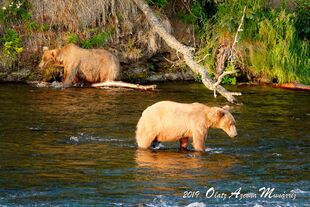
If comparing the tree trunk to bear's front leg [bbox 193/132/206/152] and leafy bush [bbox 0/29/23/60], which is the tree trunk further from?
bear's front leg [bbox 193/132/206/152]

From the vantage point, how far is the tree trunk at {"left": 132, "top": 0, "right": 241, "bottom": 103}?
2133 centimetres

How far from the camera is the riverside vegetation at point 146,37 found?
24812 mm

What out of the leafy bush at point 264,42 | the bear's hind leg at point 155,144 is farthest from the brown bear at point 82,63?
the bear's hind leg at point 155,144

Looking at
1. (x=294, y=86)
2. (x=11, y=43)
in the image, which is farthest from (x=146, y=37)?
(x=294, y=86)

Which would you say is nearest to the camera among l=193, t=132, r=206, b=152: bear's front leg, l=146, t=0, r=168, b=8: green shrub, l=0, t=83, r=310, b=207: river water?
l=0, t=83, r=310, b=207: river water

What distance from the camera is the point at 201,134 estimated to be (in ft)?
49.8

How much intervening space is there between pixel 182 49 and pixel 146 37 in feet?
10.4

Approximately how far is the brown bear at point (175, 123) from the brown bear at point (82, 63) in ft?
29.7

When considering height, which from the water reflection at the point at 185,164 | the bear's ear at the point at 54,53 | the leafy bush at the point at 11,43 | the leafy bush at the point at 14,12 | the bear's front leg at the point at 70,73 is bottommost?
the water reflection at the point at 185,164

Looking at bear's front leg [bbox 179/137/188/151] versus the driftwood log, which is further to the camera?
the driftwood log

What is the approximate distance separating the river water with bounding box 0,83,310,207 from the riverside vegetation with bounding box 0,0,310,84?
319cm

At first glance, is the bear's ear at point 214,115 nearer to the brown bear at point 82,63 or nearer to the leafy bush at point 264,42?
the brown bear at point 82,63

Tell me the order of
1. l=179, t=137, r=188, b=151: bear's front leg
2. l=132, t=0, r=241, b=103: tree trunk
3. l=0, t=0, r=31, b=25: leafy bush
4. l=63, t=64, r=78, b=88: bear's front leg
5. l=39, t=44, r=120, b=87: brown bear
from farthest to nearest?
l=0, t=0, r=31, b=25: leafy bush, l=63, t=64, r=78, b=88: bear's front leg, l=39, t=44, r=120, b=87: brown bear, l=132, t=0, r=241, b=103: tree trunk, l=179, t=137, r=188, b=151: bear's front leg

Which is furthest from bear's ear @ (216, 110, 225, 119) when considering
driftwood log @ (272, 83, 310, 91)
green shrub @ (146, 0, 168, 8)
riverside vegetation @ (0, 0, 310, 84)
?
green shrub @ (146, 0, 168, 8)
